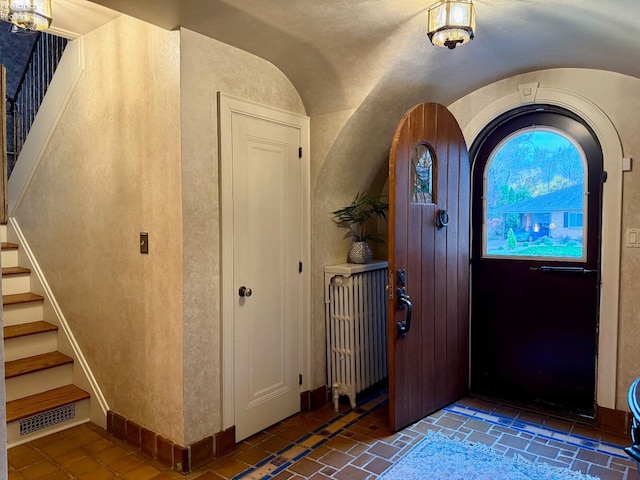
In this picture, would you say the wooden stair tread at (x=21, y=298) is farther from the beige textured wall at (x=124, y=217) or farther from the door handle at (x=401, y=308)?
the door handle at (x=401, y=308)

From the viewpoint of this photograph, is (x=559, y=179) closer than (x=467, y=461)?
No

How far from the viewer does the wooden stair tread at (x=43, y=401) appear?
8.65 ft

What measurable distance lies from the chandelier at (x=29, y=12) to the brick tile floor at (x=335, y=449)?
7.40 feet

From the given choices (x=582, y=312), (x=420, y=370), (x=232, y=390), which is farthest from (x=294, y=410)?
(x=582, y=312)

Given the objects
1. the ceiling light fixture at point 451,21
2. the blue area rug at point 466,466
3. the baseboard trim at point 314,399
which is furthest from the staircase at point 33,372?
the ceiling light fixture at point 451,21

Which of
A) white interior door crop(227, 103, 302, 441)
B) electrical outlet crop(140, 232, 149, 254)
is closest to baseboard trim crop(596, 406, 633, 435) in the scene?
white interior door crop(227, 103, 302, 441)

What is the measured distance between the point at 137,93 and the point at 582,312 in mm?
3136

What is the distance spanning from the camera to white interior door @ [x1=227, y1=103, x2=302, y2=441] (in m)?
2.62

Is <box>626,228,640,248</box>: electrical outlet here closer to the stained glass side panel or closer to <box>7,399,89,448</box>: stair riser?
the stained glass side panel

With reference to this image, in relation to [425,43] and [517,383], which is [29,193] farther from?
[517,383]

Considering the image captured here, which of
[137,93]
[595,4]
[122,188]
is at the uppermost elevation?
[595,4]

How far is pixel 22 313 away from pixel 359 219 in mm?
2619

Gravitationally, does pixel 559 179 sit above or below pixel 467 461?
above

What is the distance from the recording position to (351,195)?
341cm
